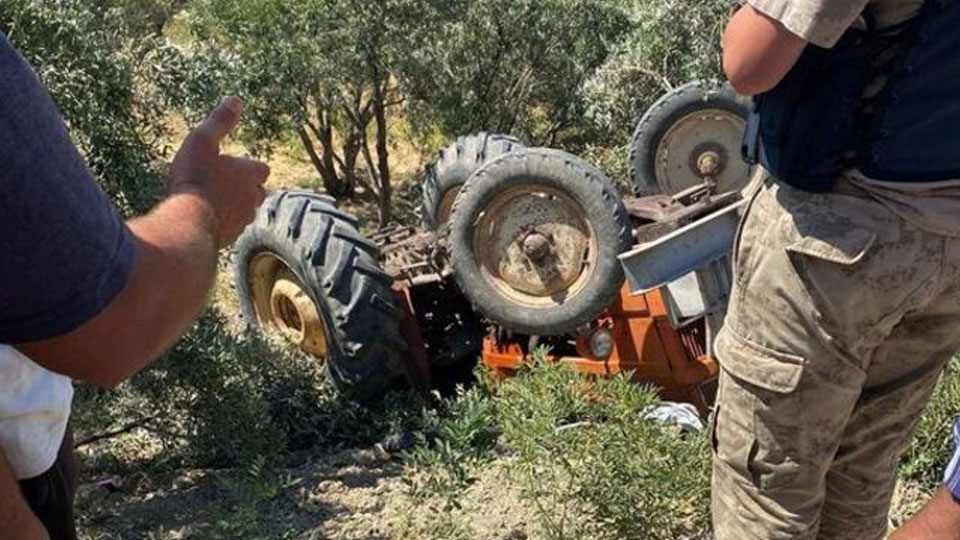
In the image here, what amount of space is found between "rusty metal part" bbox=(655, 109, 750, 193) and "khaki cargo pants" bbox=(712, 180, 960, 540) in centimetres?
360

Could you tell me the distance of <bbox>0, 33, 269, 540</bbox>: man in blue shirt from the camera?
143 centimetres

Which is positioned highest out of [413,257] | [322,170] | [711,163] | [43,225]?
[43,225]

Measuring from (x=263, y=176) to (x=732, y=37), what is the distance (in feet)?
3.44

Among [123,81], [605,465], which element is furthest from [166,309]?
[123,81]

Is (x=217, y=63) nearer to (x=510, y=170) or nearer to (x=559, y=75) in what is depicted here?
(x=510, y=170)

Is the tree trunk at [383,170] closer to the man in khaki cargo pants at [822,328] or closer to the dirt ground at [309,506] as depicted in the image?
the dirt ground at [309,506]

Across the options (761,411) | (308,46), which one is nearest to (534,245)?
(761,411)

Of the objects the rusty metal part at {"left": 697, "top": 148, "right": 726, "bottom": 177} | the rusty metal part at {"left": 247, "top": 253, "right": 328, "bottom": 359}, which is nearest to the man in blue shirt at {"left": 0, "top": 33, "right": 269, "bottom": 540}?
the rusty metal part at {"left": 247, "top": 253, "right": 328, "bottom": 359}

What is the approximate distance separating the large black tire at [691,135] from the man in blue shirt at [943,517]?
457 centimetres

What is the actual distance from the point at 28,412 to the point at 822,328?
1589mm

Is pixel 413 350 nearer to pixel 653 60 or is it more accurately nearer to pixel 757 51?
pixel 757 51

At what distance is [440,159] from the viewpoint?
6.36 metres

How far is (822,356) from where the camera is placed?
260 cm

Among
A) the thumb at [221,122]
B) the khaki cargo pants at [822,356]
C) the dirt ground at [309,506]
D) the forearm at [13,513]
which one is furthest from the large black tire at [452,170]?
the forearm at [13,513]
